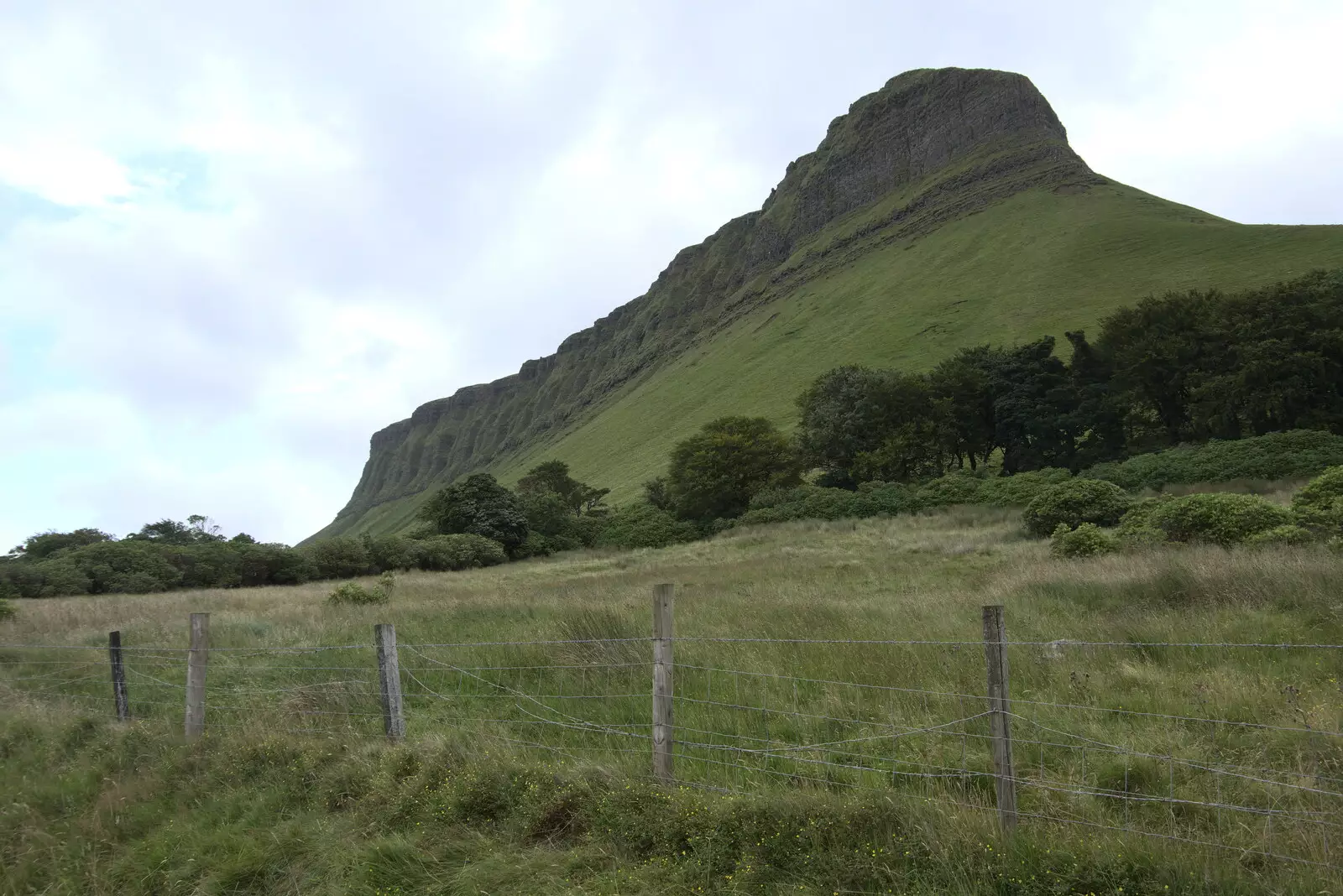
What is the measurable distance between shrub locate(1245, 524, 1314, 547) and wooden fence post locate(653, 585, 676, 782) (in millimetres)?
12135

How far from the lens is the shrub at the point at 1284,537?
12.0m

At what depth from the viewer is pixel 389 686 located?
21.4ft

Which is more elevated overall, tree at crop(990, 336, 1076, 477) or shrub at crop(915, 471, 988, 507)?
tree at crop(990, 336, 1076, 477)

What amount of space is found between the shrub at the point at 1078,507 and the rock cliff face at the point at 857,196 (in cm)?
10345

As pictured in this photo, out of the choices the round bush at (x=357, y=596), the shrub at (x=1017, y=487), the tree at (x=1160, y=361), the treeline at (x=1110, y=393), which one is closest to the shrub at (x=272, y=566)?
the round bush at (x=357, y=596)

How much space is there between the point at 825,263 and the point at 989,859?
136784mm

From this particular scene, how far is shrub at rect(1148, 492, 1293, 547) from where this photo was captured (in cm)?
1378

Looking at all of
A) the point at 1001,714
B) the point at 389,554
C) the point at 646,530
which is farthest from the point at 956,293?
the point at 1001,714

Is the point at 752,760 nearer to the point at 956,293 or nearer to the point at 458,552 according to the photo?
the point at 458,552

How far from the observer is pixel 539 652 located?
903cm

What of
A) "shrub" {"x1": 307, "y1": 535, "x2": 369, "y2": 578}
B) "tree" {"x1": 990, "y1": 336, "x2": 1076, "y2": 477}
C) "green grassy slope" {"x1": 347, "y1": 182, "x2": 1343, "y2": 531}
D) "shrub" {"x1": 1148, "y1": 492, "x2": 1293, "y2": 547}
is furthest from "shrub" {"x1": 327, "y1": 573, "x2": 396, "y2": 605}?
"green grassy slope" {"x1": 347, "y1": 182, "x2": 1343, "y2": 531}

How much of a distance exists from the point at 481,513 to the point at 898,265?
3310 inches

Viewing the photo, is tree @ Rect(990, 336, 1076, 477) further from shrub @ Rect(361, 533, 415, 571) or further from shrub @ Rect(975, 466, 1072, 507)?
shrub @ Rect(361, 533, 415, 571)

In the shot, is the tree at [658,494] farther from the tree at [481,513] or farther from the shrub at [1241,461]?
the shrub at [1241,461]
